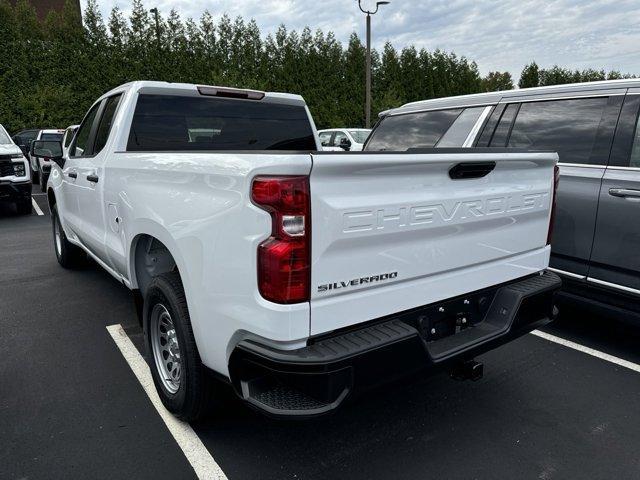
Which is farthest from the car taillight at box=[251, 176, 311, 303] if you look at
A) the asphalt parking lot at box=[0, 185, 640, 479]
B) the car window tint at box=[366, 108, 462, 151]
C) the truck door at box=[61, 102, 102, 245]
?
the car window tint at box=[366, 108, 462, 151]

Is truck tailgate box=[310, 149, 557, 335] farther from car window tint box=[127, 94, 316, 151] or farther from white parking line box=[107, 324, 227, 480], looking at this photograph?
car window tint box=[127, 94, 316, 151]

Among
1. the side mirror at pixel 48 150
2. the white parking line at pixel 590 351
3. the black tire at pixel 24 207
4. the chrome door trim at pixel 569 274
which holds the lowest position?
the black tire at pixel 24 207

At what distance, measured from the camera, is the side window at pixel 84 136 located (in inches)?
187

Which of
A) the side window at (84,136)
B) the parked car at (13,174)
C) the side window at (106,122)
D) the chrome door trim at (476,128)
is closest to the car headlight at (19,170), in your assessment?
the parked car at (13,174)

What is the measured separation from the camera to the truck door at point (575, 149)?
148 inches

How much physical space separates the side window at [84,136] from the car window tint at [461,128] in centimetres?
328

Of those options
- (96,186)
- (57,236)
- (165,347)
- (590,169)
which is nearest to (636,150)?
(590,169)

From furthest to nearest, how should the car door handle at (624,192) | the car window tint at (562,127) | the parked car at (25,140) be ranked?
the parked car at (25,140)
the car window tint at (562,127)
the car door handle at (624,192)

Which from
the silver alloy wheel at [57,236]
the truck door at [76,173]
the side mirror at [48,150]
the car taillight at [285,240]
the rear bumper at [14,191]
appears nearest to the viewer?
the car taillight at [285,240]

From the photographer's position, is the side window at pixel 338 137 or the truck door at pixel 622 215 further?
the side window at pixel 338 137

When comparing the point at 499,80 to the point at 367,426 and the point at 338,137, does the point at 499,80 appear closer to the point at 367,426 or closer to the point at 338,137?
the point at 338,137

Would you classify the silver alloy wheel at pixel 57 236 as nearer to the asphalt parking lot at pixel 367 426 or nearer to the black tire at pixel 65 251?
the black tire at pixel 65 251

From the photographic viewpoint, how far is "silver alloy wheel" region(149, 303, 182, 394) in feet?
9.50

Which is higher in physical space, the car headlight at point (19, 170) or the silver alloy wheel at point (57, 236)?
the car headlight at point (19, 170)
